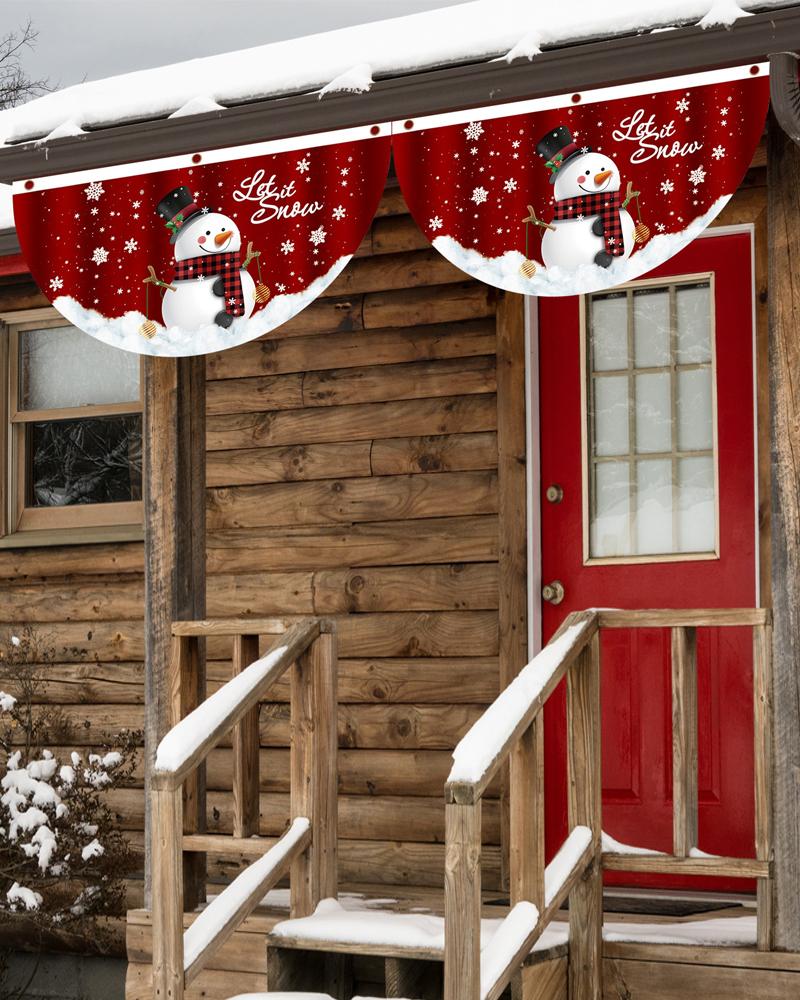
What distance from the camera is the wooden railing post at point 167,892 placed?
454 cm

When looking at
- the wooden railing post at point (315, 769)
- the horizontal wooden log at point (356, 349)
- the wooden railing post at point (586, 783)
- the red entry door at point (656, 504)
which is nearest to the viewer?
the wooden railing post at point (586, 783)

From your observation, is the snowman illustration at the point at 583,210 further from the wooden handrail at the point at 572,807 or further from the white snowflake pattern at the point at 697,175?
the wooden handrail at the point at 572,807

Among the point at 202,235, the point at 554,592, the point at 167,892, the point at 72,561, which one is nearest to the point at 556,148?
the point at 202,235

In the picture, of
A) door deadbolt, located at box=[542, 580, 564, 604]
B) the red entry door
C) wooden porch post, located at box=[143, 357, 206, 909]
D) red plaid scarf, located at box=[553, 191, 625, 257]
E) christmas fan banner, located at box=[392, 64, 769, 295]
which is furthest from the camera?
door deadbolt, located at box=[542, 580, 564, 604]

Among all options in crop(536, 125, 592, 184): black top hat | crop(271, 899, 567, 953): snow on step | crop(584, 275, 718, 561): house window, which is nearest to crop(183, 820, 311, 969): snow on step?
crop(271, 899, 567, 953): snow on step

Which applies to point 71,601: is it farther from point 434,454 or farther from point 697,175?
point 697,175

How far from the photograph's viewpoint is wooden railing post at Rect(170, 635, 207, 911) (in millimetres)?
5398

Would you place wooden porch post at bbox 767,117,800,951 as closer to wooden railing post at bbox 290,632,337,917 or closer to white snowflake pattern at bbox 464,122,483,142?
white snowflake pattern at bbox 464,122,483,142

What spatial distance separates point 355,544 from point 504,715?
260cm

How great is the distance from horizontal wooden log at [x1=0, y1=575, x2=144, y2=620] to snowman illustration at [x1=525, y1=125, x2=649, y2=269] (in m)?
3.40

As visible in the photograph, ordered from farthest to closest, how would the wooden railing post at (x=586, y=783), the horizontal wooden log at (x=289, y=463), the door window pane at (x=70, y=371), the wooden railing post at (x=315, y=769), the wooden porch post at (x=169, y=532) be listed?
the door window pane at (x=70, y=371) < the horizontal wooden log at (x=289, y=463) < the wooden porch post at (x=169, y=532) < the wooden railing post at (x=315, y=769) < the wooden railing post at (x=586, y=783)

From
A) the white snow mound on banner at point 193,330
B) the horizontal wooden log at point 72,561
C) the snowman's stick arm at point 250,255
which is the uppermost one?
the snowman's stick arm at point 250,255

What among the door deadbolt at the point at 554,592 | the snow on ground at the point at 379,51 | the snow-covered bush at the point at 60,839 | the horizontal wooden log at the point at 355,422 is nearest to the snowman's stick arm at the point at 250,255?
the snow on ground at the point at 379,51

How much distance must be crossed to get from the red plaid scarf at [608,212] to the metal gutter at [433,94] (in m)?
0.33
